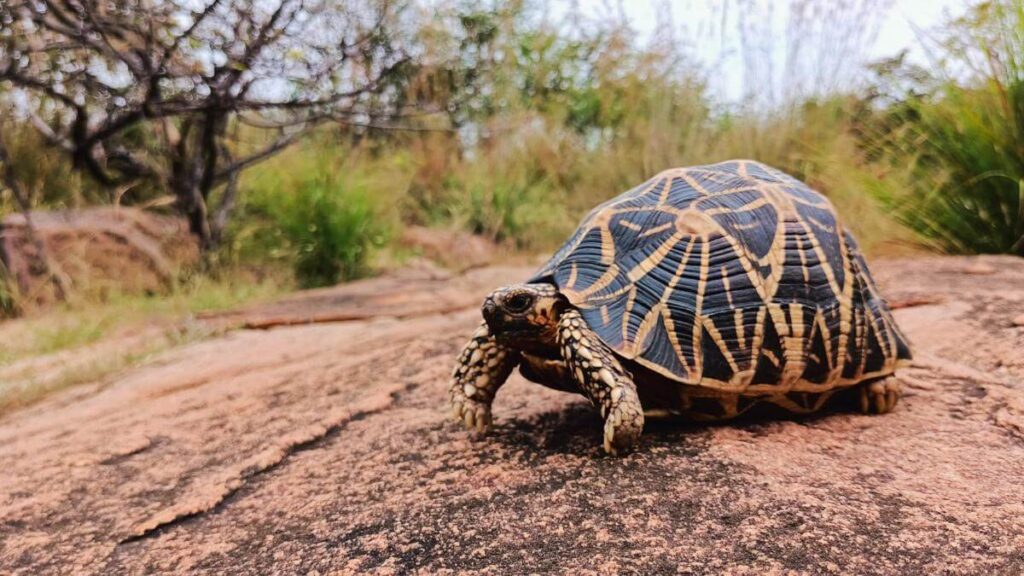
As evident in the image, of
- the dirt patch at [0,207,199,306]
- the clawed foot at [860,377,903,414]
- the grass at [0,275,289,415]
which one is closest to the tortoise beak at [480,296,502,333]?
the clawed foot at [860,377,903,414]

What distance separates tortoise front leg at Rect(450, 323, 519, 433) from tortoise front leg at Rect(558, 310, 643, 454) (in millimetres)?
259

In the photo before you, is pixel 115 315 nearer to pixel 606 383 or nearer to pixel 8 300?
pixel 8 300

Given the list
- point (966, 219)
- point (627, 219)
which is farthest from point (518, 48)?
point (627, 219)

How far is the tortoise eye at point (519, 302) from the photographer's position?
1.53m

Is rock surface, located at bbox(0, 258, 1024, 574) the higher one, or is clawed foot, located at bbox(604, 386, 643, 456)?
clawed foot, located at bbox(604, 386, 643, 456)

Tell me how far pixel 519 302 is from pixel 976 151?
→ 3.72 meters

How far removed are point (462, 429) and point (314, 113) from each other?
15.6ft

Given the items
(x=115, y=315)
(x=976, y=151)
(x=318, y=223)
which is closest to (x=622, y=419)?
(x=976, y=151)

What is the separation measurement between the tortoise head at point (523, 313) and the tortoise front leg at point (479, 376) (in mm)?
142

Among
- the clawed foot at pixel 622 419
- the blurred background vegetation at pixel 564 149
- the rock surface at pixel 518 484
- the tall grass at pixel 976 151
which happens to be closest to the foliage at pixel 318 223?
the blurred background vegetation at pixel 564 149

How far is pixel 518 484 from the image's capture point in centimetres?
149

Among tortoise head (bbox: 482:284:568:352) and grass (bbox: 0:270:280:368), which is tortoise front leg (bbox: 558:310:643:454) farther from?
grass (bbox: 0:270:280:368)

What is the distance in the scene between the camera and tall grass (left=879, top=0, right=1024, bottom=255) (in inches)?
152

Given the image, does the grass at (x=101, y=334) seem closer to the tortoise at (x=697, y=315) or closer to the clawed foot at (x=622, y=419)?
the tortoise at (x=697, y=315)
